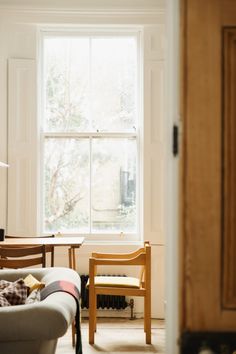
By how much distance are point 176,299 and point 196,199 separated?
0.26 m

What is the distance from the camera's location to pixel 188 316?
46.4 inches

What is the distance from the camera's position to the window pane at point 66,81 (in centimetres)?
534

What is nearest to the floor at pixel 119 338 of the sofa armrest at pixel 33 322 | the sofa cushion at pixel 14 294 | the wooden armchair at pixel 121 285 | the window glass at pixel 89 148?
the wooden armchair at pixel 121 285

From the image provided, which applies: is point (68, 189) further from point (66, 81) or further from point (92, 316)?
point (92, 316)

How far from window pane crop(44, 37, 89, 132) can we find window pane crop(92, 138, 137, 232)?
0.45m

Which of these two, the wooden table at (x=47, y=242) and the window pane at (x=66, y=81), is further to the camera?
the window pane at (x=66, y=81)

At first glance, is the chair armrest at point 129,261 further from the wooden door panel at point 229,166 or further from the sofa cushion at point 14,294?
the wooden door panel at point 229,166

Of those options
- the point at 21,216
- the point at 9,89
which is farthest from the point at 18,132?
the point at 21,216

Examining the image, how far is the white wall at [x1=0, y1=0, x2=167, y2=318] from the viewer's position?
507 centimetres

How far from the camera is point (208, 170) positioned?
118 centimetres

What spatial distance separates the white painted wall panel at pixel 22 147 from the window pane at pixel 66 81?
0.86 ft

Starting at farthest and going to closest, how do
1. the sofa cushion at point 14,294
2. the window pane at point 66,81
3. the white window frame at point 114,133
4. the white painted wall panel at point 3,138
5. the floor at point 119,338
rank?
the window pane at point 66,81 → the white window frame at point 114,133 → the white painted wall panel at point 3,138 → the floor at point 119,338 → the sofa cushion at point 14,294

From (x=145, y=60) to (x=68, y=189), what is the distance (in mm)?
1694

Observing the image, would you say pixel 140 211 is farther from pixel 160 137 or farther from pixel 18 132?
pixel 18 132
